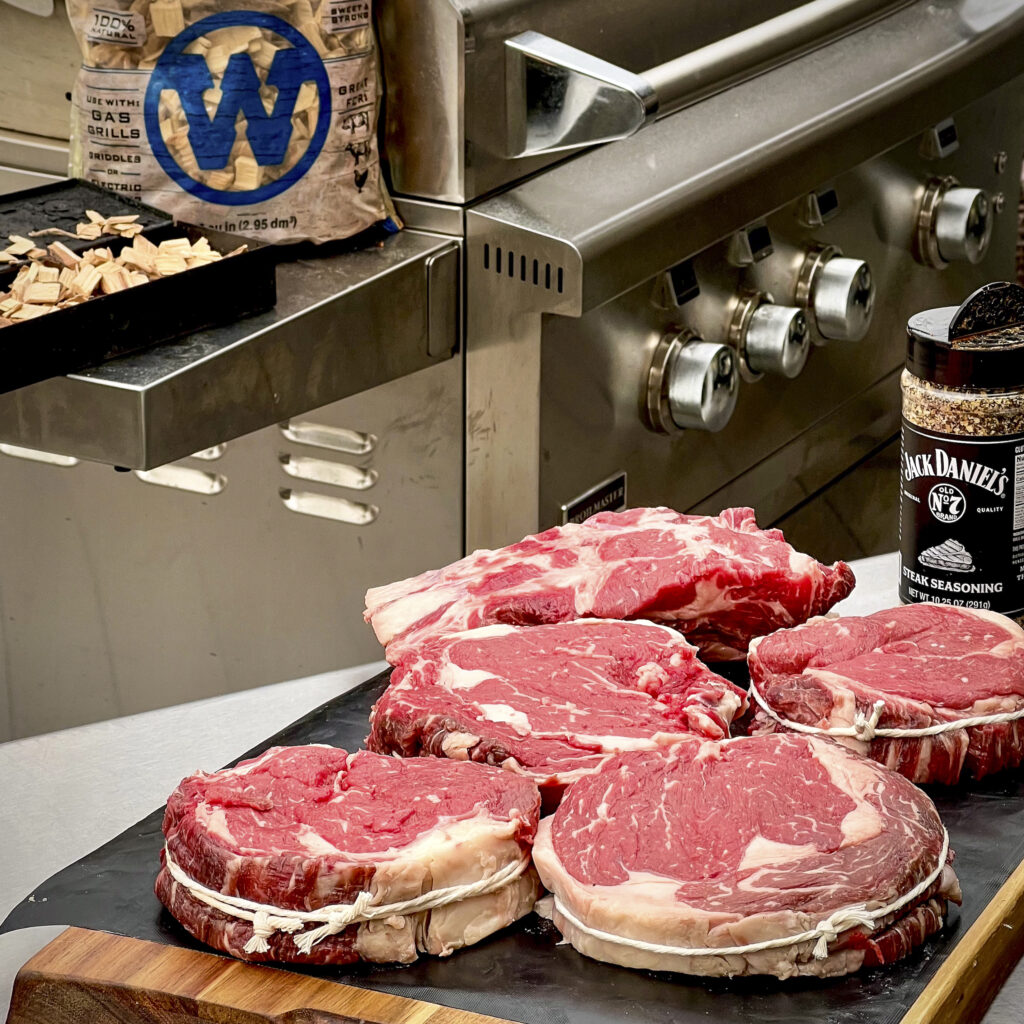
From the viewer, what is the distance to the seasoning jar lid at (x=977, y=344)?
1.32m

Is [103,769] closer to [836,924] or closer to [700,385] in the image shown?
[836,924]

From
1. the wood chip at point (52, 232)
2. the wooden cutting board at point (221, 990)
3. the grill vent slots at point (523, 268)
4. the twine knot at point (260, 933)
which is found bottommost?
the wooden cutting board at point (221, 990)

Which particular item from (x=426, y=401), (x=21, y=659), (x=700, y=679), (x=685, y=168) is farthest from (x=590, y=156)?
(x=21, y=659)

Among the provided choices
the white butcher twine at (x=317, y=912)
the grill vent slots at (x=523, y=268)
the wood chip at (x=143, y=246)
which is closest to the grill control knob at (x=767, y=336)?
the grill vent slots at (x=523, y=268)

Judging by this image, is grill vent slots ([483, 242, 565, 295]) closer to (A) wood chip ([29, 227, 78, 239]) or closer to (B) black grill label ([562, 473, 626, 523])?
(B) black grill label ([562, 473, 626, 523])

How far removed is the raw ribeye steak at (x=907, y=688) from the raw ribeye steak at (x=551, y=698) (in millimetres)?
53

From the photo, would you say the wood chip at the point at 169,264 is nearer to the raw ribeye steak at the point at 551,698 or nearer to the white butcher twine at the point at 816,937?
the raw ribeye steak at the point at 551,698

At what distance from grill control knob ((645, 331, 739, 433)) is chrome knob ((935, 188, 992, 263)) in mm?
814

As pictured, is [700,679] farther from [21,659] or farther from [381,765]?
[21,659]

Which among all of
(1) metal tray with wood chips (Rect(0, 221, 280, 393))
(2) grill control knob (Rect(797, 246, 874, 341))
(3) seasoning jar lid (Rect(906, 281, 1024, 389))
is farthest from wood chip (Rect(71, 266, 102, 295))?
(2) grill control knob (Rect(797, 246, 874, 341))

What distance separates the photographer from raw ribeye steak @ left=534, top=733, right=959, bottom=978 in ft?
3.13

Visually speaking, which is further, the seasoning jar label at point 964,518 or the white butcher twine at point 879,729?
the seasoning jar label at point 964,518

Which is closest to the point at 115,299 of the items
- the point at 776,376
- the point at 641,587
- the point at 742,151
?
the point at 641,587

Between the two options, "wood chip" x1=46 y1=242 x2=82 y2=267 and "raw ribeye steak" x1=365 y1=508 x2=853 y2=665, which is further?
"wood chip" x1=46 y1=242 x2=82 y2=267
